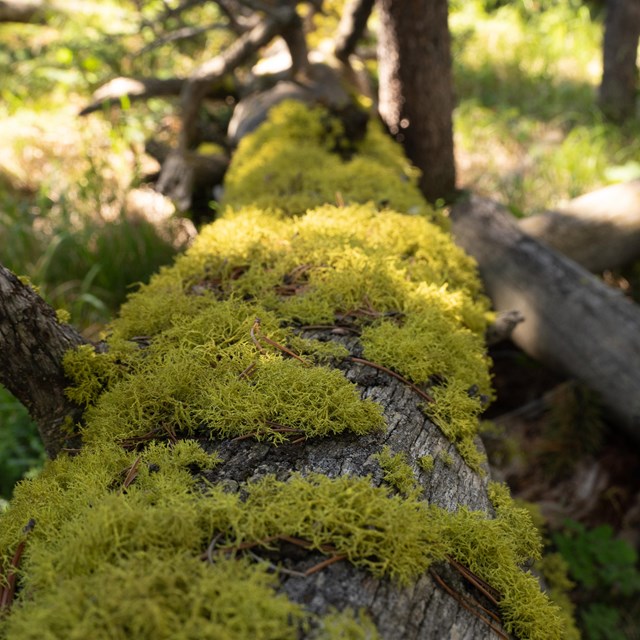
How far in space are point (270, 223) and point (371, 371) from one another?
1171mm

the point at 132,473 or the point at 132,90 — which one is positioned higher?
the point at 132,90

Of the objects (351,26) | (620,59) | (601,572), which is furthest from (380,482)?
(620,59)

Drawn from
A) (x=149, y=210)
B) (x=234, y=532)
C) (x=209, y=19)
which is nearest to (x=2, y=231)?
(x=149, y=210)

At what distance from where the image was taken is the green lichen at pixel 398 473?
1.61 m

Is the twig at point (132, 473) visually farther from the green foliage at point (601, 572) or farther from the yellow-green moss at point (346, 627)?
the green foliage at point (601, 572)

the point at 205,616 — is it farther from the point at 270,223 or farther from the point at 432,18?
the point at 432,18

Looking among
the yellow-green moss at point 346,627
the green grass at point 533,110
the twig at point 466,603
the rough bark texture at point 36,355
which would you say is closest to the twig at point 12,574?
the rough bark texture at point 36,355

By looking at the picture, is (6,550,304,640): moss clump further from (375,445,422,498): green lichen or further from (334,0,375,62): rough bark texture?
(334,0,375,62): rough bark texture

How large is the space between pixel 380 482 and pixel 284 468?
0.26 meters

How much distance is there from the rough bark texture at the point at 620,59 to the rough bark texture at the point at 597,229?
3.03 meters

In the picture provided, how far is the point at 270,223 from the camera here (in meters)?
2.95

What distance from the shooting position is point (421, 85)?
4785 millimetres

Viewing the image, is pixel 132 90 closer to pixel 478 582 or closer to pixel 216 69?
pixel 216 69

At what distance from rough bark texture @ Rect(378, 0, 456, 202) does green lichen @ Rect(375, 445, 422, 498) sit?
3.73 m
